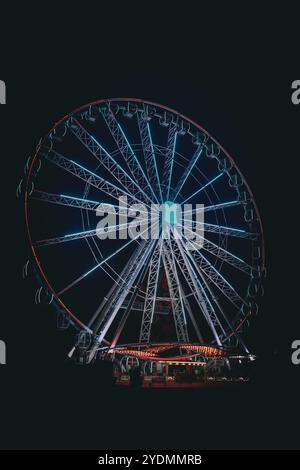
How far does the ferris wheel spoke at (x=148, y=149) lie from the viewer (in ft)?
111

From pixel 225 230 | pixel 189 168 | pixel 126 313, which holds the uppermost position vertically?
pixel 189 168

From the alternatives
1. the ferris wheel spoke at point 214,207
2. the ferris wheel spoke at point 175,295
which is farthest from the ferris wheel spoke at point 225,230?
the ferris wheel spoke at point 175,295

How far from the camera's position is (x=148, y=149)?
34438 mm

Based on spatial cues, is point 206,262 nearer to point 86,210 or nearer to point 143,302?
point 143,302

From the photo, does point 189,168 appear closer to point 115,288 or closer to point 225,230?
point 225,230

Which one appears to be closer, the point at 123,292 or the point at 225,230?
the point at 123,292

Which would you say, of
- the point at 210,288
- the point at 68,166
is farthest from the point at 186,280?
the point at 68,166

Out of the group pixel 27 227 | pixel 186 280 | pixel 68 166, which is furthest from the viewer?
pixel 186 280

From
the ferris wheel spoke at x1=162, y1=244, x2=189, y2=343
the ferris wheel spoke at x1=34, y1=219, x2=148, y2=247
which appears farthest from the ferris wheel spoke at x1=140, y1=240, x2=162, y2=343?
the ferris wheel spoke at x1=34, y1=219, x2=148, y2=247

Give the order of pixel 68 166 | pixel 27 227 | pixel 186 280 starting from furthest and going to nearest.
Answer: pixel 186 280, pixel 68 166, pixel 27 227

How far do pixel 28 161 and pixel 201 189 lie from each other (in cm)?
887

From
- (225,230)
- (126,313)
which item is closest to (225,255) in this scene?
(225,230)

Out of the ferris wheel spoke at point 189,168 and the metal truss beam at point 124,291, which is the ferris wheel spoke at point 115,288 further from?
the ferris wheel spoke at point 189,168

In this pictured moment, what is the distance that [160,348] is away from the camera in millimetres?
32500
